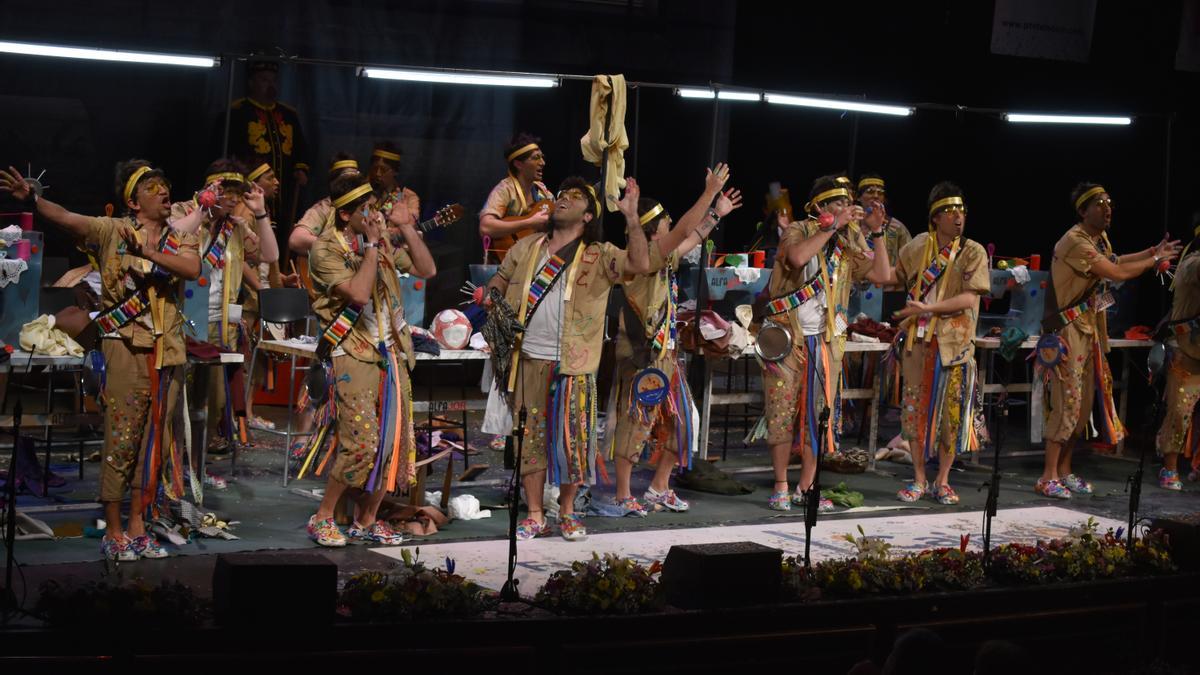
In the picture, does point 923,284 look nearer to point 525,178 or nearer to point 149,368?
point 525,178

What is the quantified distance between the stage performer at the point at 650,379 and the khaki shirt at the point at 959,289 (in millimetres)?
1321

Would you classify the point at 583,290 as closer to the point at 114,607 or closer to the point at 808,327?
the point at 808,327

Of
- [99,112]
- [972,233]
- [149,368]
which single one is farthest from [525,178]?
[972,233]

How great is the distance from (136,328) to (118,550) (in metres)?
0.90

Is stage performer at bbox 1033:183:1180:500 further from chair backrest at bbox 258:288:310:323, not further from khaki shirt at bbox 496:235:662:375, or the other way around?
chair backrest at bbox 258:288:310:323

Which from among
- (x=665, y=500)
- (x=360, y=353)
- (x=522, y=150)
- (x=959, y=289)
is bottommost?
(x=665, y=500)

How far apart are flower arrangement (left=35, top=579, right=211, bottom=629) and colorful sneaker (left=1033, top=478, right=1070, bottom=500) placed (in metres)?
5.54

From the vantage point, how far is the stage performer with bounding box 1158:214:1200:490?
9.18m

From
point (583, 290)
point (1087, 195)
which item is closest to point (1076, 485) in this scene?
point (1087, 195)

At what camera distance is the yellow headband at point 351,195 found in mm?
6484

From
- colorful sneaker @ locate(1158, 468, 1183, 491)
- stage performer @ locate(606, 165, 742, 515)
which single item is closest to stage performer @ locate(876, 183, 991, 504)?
stage performer @ locate(606, 165, 742, 515)

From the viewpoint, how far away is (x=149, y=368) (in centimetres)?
622

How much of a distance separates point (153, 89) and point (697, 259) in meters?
3.78

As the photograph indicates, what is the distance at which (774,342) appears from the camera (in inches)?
309
